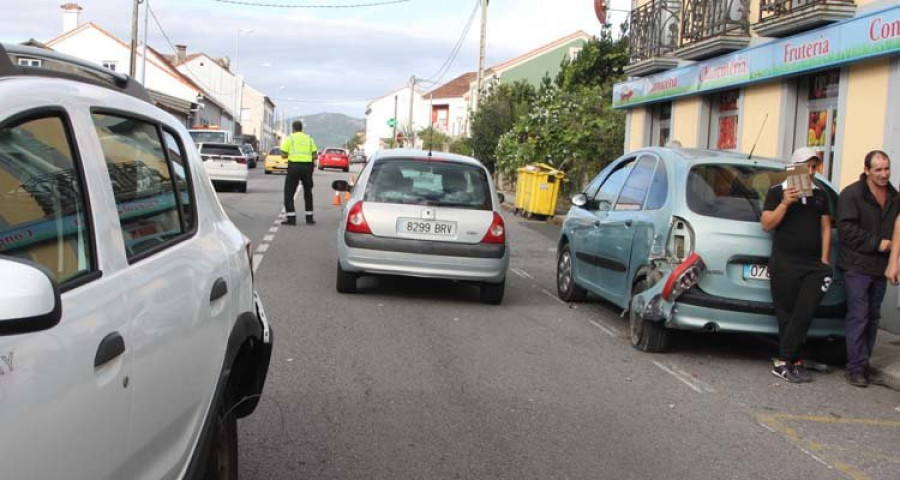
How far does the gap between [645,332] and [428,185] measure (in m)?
2.94

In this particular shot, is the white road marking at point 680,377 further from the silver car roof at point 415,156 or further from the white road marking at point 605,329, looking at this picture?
the silver car roof at point 415,156

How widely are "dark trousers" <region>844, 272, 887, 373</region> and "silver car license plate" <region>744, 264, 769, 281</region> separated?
0.59 m

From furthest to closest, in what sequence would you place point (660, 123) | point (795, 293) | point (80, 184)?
point (660, 123), point (795, 293), point (80, 184)

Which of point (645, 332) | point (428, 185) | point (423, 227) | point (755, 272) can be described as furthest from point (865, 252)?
point (428, 185)

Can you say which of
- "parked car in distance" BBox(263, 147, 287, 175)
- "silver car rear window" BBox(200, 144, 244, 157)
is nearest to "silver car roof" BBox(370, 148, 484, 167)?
"silver car rear window" BBox(200, 144, 244, 157)

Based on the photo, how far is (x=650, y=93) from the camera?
66.0 feet

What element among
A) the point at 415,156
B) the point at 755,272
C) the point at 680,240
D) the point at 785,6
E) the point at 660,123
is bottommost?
the point at 755,272

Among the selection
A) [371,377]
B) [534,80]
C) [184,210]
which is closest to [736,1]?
[371,377]

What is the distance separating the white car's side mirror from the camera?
5.84 feet

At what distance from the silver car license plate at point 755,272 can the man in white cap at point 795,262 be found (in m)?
0.14

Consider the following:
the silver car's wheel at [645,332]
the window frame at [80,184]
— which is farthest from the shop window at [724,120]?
the window frame at [80,184]

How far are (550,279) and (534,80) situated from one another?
56.3 m

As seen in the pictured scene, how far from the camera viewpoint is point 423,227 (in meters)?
9.46

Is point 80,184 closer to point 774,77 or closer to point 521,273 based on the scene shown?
point 521,273
